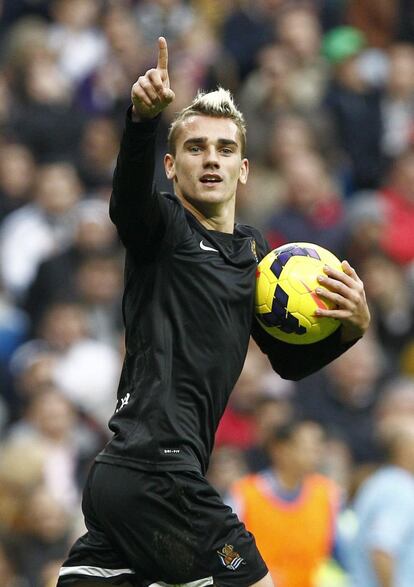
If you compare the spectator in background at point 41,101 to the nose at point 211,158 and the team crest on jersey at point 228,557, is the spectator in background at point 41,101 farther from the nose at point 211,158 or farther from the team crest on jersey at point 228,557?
the team crest on jersey at point 228,557

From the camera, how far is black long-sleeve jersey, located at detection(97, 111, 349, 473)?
446 centimetres

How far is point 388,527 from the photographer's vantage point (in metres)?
7.33

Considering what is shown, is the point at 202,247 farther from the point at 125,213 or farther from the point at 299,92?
the point at 299,92

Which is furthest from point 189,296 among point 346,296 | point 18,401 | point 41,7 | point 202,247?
point 41,7

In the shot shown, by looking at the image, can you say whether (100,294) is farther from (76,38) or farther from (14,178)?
(76,38)

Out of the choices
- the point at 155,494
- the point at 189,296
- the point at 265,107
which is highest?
the point at 265,107

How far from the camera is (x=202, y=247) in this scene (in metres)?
4.68

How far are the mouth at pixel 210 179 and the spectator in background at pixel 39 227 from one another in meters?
5.85

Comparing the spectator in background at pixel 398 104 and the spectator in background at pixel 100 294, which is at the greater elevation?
the spectator in background at pixel 398 104

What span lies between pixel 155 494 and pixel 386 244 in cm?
647

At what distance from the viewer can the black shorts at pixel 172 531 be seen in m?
4.44

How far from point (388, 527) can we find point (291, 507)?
735mm

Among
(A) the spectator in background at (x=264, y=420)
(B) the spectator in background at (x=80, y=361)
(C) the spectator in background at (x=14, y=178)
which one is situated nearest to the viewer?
(A) the spectator in background at (x=264, y=420)

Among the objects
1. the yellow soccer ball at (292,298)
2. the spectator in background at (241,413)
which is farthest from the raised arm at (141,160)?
the spectator in background at (241,413)
